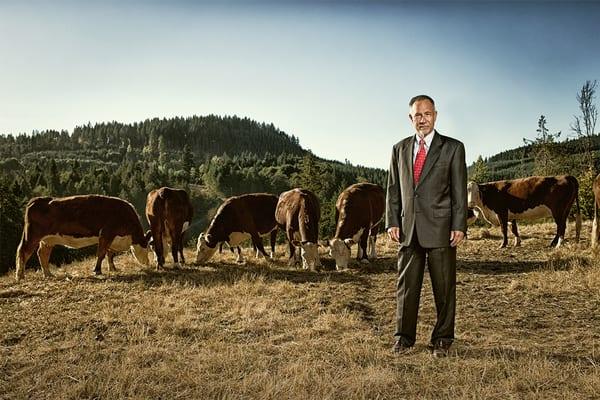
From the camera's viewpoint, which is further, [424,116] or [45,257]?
[45,257]

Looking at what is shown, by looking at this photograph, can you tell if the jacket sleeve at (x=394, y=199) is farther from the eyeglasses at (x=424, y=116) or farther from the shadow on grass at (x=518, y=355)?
the shadow on grass at (x=518, y=355)

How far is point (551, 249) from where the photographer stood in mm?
15688

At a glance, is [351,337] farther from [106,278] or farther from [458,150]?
[106,278]

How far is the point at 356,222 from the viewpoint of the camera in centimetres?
1409

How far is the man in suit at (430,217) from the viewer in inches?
219

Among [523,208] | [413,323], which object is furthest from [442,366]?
[523,208]

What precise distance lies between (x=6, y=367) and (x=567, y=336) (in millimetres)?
7010

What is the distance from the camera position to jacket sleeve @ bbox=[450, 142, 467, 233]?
18.1 ft

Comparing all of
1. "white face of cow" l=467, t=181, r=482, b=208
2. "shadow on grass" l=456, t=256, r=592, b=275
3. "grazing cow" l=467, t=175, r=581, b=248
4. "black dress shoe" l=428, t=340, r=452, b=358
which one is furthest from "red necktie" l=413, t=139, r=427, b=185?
"white face of cow" l=467, t=181, r=482, b=208

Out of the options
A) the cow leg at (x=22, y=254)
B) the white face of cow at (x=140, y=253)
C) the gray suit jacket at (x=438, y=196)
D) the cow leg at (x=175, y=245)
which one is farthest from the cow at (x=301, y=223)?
the gray suit jacket at (x=438, y=196)

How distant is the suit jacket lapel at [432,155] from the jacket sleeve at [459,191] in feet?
0.66

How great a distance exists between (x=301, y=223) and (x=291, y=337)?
22.6 feet

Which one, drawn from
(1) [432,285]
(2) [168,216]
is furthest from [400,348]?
(2) [168,216]

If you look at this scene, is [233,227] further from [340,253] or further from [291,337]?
[291,337]
